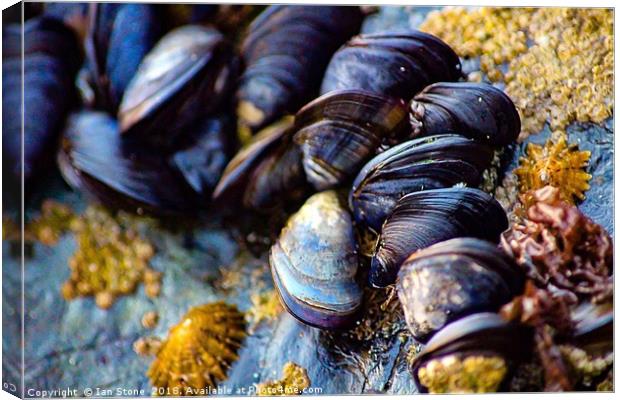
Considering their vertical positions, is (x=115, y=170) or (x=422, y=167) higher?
(x=422, y=167)

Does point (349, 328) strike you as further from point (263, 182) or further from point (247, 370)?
point (263, 182)

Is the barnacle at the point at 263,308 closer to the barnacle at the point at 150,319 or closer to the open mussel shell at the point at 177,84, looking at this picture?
the barnacle at the point at 150,319

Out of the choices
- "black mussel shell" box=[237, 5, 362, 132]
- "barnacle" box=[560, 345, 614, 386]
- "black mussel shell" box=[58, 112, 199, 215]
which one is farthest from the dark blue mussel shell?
"barnacle" box=[560, 345, 614, 386]

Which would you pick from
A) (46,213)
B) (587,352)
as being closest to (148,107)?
(46,213)

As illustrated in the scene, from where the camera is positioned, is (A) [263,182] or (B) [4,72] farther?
(A) [263,182]

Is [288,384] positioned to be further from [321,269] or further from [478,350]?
[478,350]

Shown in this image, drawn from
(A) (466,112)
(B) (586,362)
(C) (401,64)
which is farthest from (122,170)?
(B) (586,362)
